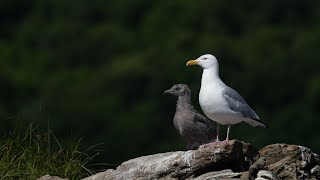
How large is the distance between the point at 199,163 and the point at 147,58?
4564 centimetres

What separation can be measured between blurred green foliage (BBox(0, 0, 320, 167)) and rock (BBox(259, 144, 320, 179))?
28.3 m

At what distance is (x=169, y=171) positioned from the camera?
1059 centimetres

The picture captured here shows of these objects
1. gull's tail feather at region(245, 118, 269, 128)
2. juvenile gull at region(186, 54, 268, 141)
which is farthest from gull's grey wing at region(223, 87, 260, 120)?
gull's tail feather at region(245, 118, 269, 128)

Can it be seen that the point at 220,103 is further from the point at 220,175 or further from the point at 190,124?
the point at 220,175

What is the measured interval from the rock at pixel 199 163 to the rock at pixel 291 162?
0.26m

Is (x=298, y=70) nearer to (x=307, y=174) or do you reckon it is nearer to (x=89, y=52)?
(x=89, y=52)

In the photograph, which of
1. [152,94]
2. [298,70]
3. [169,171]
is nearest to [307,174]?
[169,171]

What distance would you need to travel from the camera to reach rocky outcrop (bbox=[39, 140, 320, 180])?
10398 mm

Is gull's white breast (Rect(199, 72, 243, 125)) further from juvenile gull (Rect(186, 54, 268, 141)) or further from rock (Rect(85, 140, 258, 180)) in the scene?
rock (Rect(85, 140, 258, 180))

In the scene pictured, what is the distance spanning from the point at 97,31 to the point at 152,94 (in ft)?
32.0

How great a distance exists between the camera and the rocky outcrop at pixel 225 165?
1040cm

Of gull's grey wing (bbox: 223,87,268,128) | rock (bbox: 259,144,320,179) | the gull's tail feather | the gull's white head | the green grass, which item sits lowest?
the green grass

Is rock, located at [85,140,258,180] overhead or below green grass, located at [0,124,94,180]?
overhead

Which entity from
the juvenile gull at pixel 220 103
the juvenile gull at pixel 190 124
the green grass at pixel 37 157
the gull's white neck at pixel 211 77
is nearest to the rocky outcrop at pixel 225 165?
the juvenile gull at pixel 220 103
